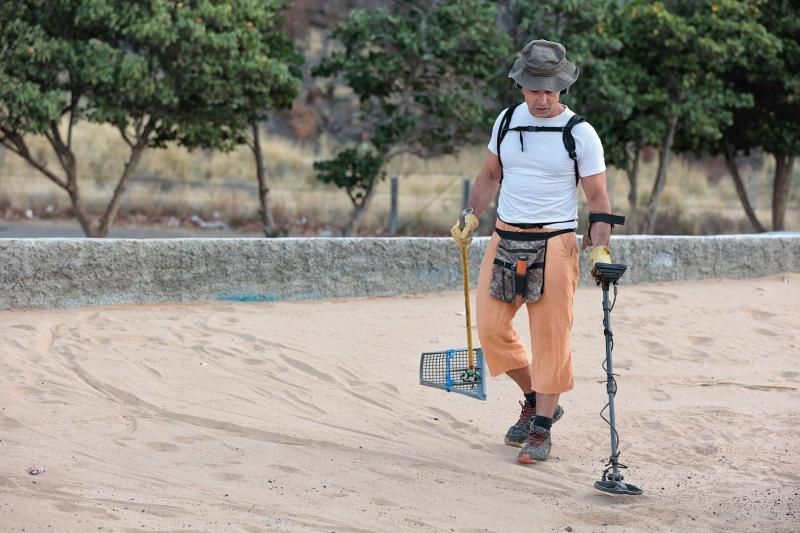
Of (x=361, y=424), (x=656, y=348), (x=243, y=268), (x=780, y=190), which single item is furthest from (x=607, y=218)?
(x=780, y=190)

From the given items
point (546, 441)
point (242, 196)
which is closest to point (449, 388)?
point (546, 441)

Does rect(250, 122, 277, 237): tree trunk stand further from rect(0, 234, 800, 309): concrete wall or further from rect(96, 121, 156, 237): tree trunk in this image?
rect(0, 234, 800, 309): concrete wall

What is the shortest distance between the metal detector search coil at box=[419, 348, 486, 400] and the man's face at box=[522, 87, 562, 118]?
127cm

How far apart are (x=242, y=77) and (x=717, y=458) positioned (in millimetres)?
10074

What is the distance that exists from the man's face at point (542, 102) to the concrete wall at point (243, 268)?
352cm

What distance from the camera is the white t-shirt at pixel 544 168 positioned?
5.26 metres

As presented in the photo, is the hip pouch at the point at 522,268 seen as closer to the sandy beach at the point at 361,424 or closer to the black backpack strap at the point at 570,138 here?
the black backpack strap at the point at 570,138

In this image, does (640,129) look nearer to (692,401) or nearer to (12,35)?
(12,35)

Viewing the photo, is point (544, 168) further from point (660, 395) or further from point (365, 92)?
point (365, 92)

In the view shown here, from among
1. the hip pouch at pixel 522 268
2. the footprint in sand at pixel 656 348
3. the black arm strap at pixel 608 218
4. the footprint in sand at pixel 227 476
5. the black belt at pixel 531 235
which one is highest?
the black arm strap at pixel 608 218

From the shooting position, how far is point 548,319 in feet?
17.5

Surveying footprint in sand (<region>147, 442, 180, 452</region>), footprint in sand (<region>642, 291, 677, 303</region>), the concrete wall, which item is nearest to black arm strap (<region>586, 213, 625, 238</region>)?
footprint in sand (<region>147, 442, 180, 452</region>)

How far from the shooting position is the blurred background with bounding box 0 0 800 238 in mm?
13844

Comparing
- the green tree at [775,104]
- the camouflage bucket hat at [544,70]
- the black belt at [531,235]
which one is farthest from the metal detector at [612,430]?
the green tree at [775,104]
